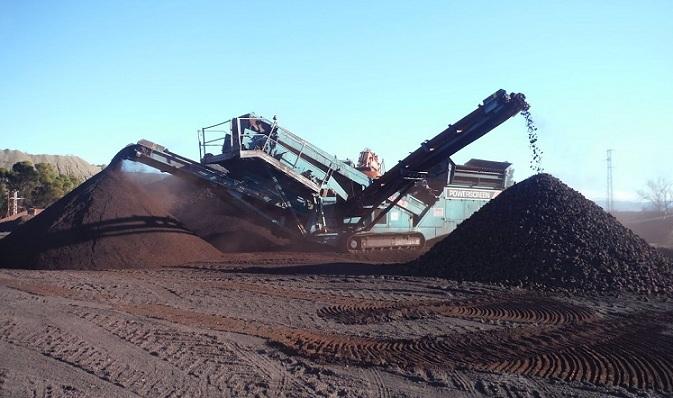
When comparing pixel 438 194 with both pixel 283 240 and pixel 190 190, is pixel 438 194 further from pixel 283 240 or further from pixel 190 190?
pixel 190 190

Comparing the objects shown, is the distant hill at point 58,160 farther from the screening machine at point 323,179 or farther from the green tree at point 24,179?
the screening machine at point 323,179

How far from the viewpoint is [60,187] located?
4162 centimetres

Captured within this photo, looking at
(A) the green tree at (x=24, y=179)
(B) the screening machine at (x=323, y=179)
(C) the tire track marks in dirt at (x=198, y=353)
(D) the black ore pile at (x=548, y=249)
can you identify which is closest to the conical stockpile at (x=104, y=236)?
(B) the screening machine at (x=323, y=179)

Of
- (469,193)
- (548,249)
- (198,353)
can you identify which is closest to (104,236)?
(198,353)

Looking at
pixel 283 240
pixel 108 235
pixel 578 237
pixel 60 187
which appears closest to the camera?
pixel 578 237

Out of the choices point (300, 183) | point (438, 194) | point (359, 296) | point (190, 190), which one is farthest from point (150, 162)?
point (438, 194)

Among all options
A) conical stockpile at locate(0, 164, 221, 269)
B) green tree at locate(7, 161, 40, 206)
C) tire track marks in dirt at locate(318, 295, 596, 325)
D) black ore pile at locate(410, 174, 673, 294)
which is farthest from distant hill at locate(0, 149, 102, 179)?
tire track marks in dirt at locate(318, 295, 596, 325)

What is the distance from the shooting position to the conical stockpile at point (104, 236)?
14828 millimetres

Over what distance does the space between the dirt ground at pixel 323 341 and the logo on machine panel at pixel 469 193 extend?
341 inches

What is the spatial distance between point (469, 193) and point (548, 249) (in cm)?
869

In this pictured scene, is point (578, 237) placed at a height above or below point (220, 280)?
above

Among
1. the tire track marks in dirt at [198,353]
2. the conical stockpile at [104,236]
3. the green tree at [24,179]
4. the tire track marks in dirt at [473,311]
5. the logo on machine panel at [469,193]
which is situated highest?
the green tree at [24,179]

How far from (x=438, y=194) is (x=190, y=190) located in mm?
9214

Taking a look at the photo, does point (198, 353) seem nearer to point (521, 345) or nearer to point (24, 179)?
point (521, 345)
